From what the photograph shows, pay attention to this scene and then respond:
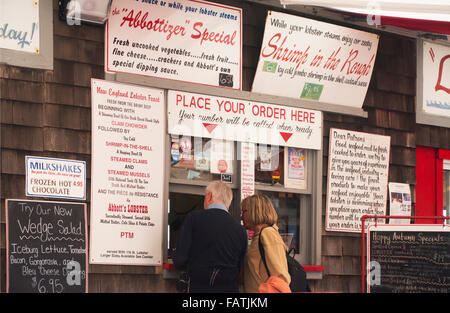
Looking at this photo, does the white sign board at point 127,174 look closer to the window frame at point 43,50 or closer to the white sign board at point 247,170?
the window frame at point 43,50

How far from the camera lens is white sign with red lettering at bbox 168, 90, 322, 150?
22.7ft

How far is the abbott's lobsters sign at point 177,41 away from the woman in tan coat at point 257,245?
1.36 metres

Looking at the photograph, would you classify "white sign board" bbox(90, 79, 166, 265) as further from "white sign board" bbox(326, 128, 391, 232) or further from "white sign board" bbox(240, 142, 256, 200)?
"white sign board" bbox(326, 128, 391, 232)

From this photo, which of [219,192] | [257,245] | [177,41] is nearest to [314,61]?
[177,41]

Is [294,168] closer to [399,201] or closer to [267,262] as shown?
[399,201]

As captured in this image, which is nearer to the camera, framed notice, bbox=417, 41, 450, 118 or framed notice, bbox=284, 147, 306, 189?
framed notice, bbox=284, 147, 306, 189

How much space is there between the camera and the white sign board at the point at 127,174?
20.9ft

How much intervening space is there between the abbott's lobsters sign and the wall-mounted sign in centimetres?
35

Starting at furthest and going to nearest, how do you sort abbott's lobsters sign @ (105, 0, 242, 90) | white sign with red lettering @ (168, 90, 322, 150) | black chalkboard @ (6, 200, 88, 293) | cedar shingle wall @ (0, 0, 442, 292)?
white sign with red lettering @ (168, 90, 322, 150)
abbott's lobsters sign @ (105, 0, 242, 90)
cedar shingle wall @ (0, 0, 442, 292)
black chalkboard @ (6, 200, 88, 293)

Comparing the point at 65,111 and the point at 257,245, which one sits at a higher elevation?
the point at 65,111

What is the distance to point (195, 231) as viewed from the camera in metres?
6.21

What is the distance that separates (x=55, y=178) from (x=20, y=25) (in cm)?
125

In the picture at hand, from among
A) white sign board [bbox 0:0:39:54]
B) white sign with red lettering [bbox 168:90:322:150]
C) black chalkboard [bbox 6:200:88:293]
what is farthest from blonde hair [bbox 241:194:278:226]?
white sign board [bbox 0:0:39:54]

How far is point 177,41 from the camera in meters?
6.91
